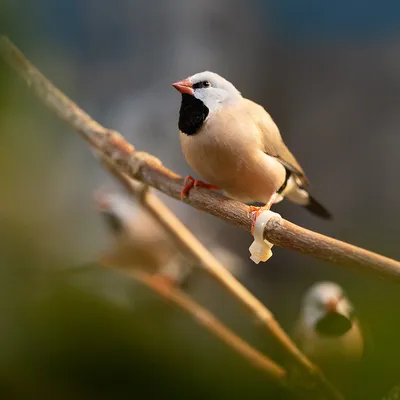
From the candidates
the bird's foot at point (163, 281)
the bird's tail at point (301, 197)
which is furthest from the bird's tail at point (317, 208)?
the bird's foot at point (163, 281)

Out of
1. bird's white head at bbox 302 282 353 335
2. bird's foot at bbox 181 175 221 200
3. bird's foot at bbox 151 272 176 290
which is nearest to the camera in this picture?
bird's white head at bbox 302 282 353 335

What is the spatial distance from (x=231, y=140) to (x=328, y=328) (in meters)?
0.30

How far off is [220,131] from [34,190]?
21.3 inches

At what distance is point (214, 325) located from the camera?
2.74ft

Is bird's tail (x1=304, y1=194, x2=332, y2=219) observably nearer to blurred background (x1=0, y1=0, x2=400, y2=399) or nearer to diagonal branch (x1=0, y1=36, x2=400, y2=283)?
blurred background (x1=0, y1=0, x2=400, y2=399)

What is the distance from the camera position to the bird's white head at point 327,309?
0.64 metres

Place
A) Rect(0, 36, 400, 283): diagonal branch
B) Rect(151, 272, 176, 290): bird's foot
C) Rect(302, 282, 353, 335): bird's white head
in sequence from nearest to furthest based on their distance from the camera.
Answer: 1. Rect(0, 36, 400, 283): diagonal branch
2. Rect(302, 282, 353, 335): bird's white head
3. Rect(151, 272, 176, 290): bird's foot

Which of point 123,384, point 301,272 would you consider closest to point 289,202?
point 301,272

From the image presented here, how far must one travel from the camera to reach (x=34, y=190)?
40.5 inches

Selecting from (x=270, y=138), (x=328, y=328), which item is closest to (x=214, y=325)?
(x=328, y=328)

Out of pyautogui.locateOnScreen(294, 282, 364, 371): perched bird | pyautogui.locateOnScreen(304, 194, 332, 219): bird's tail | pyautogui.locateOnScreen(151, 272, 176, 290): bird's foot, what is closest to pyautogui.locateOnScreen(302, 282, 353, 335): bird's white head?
pyautogui.locateOnScreen(294, 282, 364, 371): perched bird

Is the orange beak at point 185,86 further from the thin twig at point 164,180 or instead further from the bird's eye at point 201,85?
the thin twig at point 164,180

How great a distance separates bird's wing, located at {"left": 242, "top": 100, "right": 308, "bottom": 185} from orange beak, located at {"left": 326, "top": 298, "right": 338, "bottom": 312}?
0.63ft

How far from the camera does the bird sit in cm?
65
